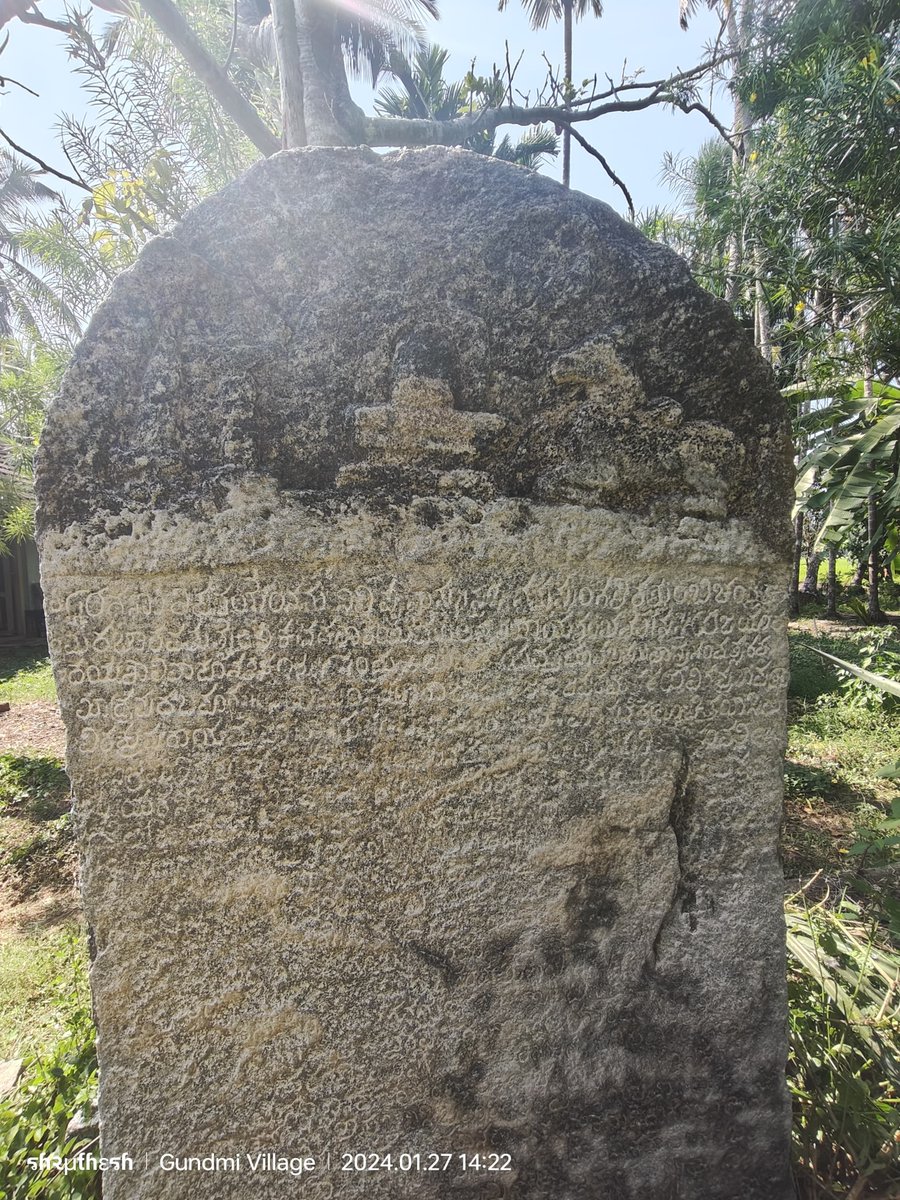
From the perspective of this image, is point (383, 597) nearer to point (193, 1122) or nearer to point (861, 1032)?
point (193, 1122)

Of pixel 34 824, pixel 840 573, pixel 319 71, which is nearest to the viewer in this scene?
pixel 319 71

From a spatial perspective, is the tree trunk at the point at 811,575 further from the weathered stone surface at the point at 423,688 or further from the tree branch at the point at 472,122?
the weathered stone surface at the point at 423,688

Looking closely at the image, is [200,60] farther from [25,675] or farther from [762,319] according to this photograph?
[25,675]

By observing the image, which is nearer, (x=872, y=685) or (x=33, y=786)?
(x=33, y=786)

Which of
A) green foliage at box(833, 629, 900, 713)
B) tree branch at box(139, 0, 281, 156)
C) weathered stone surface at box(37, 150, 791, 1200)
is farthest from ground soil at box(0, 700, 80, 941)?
green foliage at box(833, 629, 900, 713)

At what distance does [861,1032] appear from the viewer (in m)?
1.60

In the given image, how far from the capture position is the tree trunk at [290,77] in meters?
3.00

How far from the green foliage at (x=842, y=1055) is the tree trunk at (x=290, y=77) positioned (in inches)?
137

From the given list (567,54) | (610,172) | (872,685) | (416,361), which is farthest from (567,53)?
(416,361)

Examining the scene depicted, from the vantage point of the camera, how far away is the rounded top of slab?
1.13 m

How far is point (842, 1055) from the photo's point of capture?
1.55 m

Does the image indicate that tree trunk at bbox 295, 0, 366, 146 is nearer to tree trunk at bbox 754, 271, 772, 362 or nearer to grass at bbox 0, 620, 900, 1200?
tree trunk at bbox 754, 271, 772, 362

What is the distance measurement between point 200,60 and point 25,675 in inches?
265

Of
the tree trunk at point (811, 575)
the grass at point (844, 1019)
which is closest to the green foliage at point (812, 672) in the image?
the grass at point (844, 1019)
